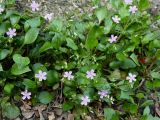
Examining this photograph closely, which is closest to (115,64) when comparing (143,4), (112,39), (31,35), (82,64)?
(112,39)

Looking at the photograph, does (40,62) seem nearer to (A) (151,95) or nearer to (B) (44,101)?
(B) (44,101)

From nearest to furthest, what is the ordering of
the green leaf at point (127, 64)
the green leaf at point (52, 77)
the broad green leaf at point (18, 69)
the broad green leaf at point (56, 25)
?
the broad green leaf at point (18, 69)
the green leaf at point (52, 77)
the broad green leaf at point (56, 25)
the green leaf at point (127, 64)

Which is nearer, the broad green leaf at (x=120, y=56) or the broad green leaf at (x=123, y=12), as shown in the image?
the broad green leaf at (x=120, y=56)

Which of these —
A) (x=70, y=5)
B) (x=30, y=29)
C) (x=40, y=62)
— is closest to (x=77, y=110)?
(x=40, y=62)

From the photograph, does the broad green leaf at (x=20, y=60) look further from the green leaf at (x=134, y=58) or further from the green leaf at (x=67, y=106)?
the green leaf at (x=134, y=58)

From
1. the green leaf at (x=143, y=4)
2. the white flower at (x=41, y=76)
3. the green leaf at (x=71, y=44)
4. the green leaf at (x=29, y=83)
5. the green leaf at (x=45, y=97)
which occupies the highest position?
the green leaf at (x=143, y=4)

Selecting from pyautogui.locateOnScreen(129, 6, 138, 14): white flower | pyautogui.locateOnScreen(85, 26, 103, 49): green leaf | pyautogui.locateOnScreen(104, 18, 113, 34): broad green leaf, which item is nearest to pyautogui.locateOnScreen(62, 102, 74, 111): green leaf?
pyautogui.locateOnScreen(85, 26, 103, 49): green leaf

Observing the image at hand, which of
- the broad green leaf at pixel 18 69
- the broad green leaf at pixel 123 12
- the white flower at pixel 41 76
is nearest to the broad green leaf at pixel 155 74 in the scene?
the broad green leaf at pixel 123 12
